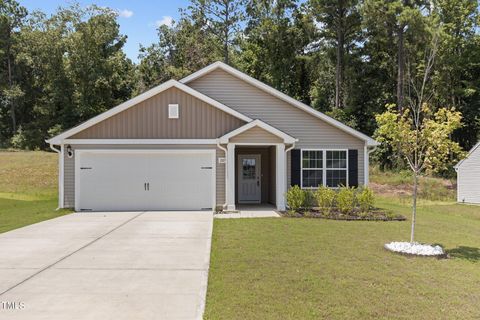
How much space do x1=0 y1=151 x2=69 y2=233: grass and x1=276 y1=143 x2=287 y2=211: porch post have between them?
24.6 feet

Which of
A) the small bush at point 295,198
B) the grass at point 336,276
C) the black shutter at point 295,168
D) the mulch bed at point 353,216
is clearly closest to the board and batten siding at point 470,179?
the mulch bed at point 353,216

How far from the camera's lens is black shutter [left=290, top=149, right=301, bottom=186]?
15352 mm

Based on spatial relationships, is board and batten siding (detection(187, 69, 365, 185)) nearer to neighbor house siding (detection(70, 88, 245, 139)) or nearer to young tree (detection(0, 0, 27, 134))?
neighbor house siding (detection(70, 88, 245, 139))

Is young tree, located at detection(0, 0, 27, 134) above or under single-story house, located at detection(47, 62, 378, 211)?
above

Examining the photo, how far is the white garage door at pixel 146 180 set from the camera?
14.8 meters

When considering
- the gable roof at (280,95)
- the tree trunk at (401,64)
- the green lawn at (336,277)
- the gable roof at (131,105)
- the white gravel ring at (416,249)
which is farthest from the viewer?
the tree trunk at (401,64)

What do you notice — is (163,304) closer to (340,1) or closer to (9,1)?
(340,1)

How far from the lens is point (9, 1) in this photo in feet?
151

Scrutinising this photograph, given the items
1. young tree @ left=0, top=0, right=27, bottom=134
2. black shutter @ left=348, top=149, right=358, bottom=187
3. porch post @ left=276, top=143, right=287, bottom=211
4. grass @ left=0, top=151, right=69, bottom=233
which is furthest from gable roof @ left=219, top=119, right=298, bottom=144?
young tree @ left=0, top=0, right=27, bottom=134

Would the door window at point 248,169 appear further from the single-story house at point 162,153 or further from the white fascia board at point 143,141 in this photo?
the white fascia board at point 143,141

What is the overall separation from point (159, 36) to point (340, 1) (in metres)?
21.0

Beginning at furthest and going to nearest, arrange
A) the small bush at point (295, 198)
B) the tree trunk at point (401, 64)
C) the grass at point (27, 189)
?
1. the tree trunk at point (401, 64)
2. the small bush at point (295, 198)
3. the grass at point (27, 189)

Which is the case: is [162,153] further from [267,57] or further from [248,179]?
[267,57]

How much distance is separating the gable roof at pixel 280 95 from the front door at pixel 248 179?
2872 mm
